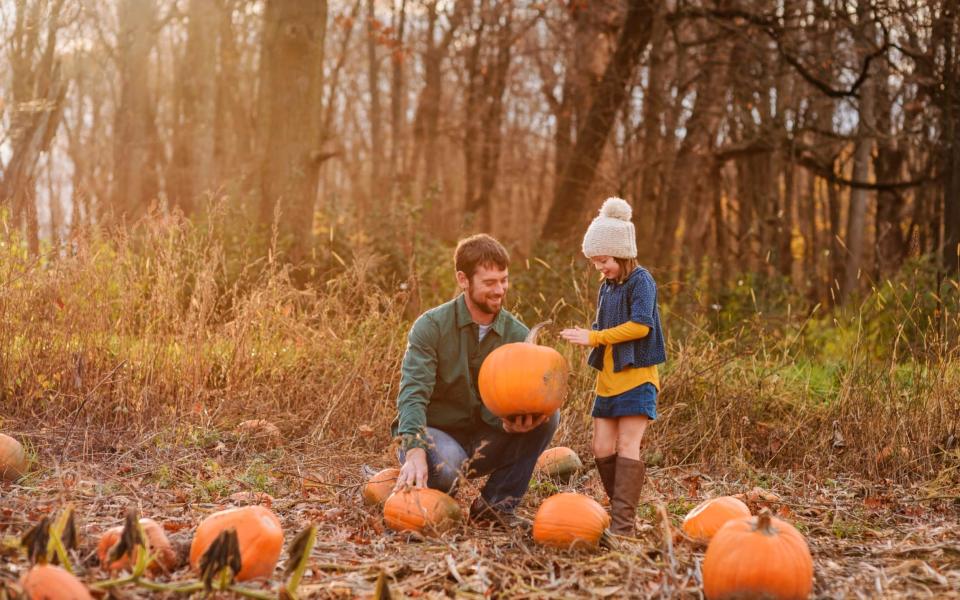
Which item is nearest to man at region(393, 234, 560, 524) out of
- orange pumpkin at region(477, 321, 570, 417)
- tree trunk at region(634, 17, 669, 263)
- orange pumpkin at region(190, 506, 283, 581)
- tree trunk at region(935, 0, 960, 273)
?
orange pumpkin at region(477, 321, 570, 417)

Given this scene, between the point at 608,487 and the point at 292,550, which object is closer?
the point at 292,550

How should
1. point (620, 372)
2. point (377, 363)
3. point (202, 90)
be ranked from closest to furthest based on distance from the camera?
1. point (620, 372)
2. point (377, 363)
3. point (202, 90)

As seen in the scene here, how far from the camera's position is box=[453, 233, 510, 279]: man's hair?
3643mm

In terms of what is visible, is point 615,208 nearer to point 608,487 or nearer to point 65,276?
point 608,487

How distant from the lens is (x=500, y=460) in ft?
12.3

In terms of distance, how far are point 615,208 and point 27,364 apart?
3327mm

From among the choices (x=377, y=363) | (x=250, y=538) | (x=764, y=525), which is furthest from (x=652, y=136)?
(x=250, y=538)

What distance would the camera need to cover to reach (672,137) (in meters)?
12.2

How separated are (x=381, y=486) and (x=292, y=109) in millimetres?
6142

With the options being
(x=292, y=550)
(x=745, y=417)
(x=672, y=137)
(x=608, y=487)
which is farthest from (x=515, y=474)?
(x=672, y=137)

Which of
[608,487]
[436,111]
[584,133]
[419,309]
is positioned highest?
[436,111]

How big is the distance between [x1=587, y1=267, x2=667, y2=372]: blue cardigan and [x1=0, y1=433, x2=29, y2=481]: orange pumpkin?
252 centimetres

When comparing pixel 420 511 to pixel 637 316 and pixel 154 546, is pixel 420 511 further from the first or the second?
pixel 637 316

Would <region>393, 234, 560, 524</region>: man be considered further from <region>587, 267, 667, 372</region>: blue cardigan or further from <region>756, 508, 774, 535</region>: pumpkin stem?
<region>756, 508, 774, 535</region>: pumpkin stem
